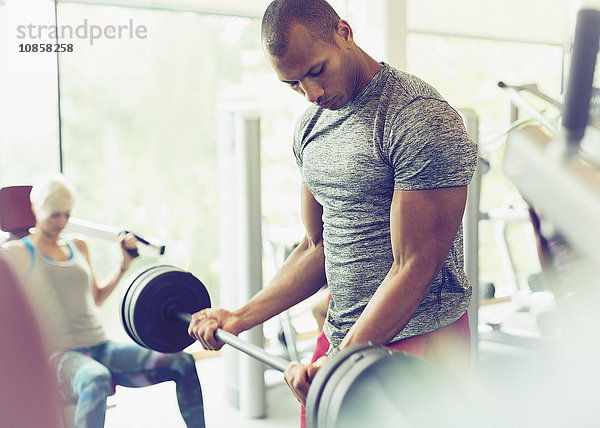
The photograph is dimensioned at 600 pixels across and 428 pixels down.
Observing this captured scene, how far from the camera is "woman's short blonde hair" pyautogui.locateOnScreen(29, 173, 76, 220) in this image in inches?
89.7

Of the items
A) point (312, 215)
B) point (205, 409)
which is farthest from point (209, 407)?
point (312, 215)

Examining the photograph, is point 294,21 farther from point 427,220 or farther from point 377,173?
point 427,220

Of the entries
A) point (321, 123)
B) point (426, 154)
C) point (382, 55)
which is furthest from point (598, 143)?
point (382, 55)

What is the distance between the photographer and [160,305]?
5.14ft

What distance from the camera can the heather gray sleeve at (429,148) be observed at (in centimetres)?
107

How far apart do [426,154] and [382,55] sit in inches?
83.7

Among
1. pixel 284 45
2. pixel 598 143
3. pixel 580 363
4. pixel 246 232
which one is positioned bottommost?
pixel 246 232

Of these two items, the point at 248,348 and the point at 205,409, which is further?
the point at 205,409

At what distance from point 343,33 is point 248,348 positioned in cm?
62

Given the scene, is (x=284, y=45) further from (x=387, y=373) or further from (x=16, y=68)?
(x=16, y=68)

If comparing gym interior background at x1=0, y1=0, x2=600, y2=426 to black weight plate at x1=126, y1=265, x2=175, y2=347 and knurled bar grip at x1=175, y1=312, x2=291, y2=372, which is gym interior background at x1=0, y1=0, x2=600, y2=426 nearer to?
black weight plate at x1=126, y1=265, x2=175, y2=347

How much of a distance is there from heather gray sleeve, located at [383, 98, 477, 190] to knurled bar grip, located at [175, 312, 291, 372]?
369 mm

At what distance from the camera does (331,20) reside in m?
1.16

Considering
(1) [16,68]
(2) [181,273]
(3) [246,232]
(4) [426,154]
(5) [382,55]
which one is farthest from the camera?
(5) [382,55]
